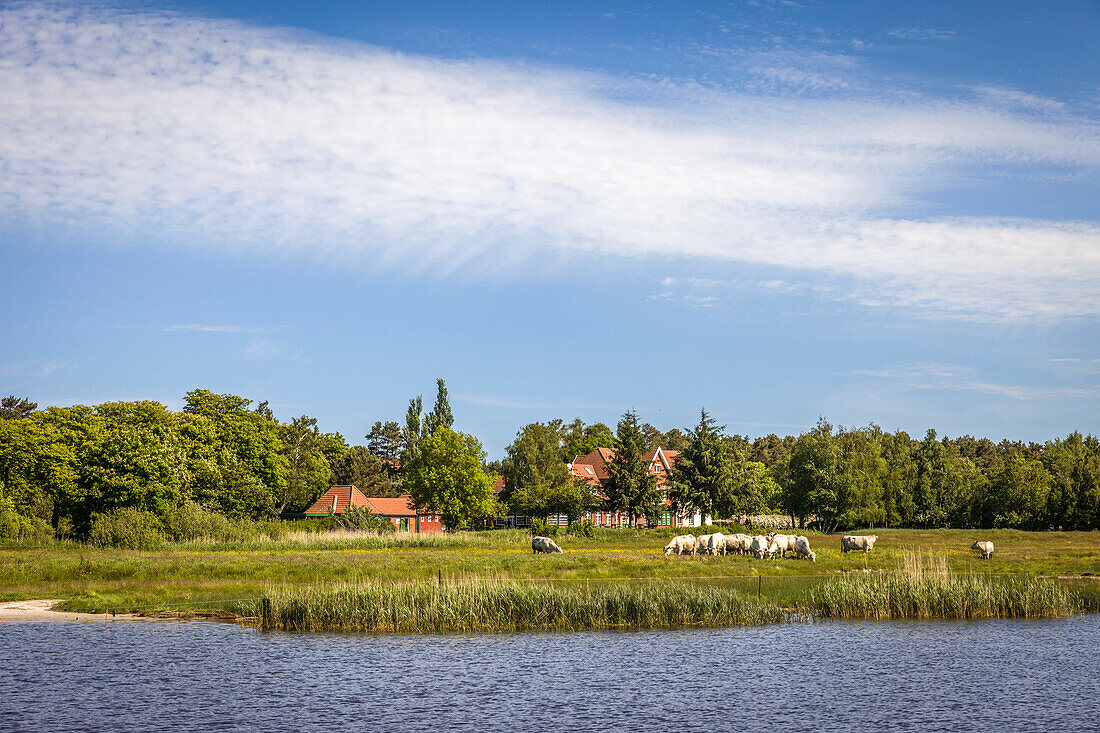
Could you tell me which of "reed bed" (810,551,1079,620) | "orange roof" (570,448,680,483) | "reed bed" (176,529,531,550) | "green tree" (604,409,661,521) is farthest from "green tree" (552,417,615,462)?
"reed bed" (810,551,1079,620)

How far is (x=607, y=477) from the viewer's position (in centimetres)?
12081

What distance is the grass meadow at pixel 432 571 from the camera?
39562 millimetres

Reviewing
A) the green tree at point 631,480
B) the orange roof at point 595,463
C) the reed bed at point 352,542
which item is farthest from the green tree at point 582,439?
the reed bed at point 352,542

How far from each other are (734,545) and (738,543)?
1.21ft

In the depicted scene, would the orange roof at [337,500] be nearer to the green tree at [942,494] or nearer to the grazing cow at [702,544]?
the grazing cow at [702,544]

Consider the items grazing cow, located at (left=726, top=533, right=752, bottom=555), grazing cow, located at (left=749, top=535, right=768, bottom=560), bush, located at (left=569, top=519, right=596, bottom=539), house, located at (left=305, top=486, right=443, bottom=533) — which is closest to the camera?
grazing cow, located at (left=749, top=535, right=768, bottom=560)

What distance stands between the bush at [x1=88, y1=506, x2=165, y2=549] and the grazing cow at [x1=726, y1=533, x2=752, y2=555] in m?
43.0

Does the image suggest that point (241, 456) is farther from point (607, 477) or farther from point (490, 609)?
point (490, 609)

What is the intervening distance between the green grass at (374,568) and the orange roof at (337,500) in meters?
39.3

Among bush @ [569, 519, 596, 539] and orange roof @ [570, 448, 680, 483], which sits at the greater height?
orange roof @ [570, 448, 680, 483]

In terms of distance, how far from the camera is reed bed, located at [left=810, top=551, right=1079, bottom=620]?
37.8 metres

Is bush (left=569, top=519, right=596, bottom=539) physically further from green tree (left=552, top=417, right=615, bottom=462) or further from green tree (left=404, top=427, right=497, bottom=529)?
green tree (left=552, top=417, right=615, bottom=462)

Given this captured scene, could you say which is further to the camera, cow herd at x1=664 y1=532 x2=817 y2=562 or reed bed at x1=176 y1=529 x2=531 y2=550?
reed bed at x1=176 y1=529 x2=531 y2=550

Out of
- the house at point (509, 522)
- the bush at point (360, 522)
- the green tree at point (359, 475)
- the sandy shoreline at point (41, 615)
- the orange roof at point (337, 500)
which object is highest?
the green tree at point (359, 475)
